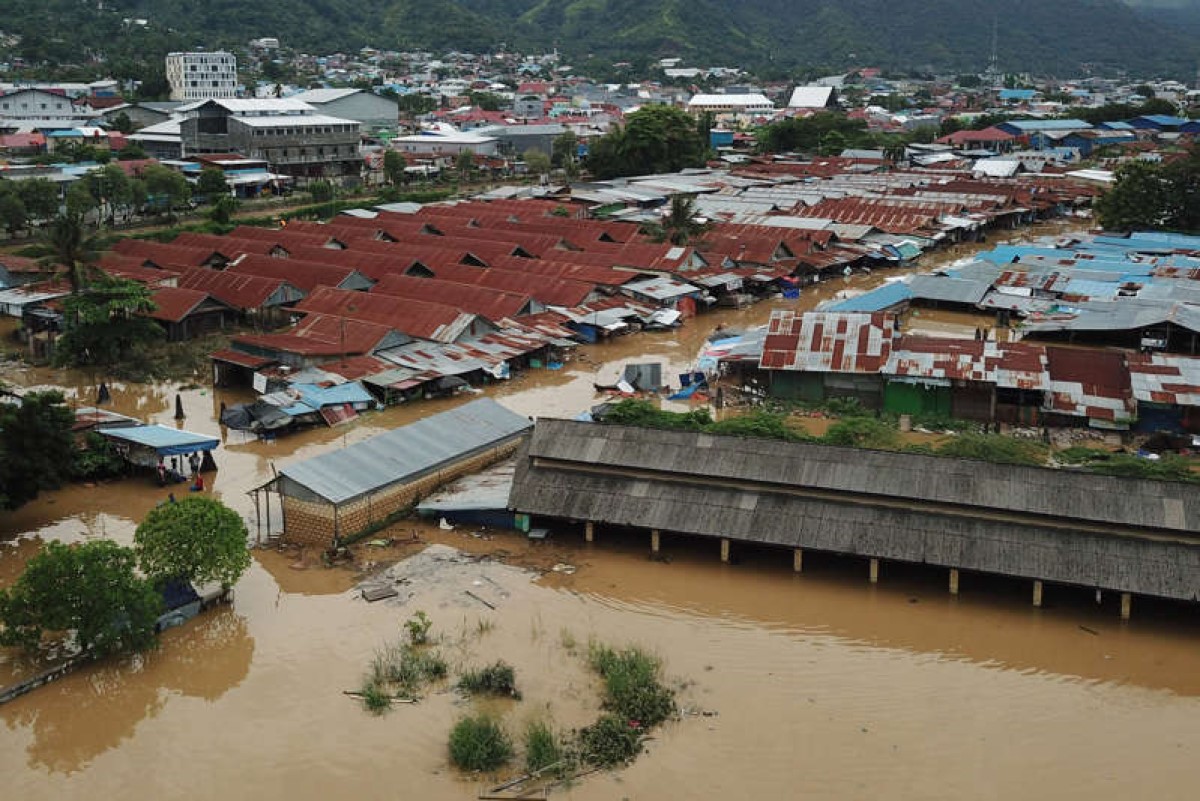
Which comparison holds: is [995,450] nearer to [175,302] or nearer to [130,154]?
[175,302]

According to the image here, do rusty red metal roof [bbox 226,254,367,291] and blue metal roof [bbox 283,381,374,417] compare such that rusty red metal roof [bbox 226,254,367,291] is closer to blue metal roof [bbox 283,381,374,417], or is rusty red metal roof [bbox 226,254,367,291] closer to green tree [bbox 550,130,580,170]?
blue metal roof [bbox 283,381,374,417]

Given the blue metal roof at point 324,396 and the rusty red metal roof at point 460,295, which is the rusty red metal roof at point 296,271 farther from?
the blue metal roof at point 324,396

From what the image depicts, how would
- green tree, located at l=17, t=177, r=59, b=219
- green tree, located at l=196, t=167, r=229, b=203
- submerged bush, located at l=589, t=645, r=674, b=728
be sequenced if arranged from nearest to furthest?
submerged bush, located at l=589, t=645, r=674, b=728 → green tree, located at l=17, t=177, r=59, b=219 → green tree, located at l=196, t=167, r=229, b=203

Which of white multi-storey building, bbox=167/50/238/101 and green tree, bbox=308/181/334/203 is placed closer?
green tree, bbox=308/181/334/203

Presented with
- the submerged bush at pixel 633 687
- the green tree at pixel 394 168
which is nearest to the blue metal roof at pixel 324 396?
the submerged bush at pixel 633 687

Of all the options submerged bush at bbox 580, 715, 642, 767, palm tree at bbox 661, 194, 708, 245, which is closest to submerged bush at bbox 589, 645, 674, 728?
submerged bush at bbox 580, 715, 642, 767

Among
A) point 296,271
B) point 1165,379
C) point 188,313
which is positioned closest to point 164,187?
point 296,271

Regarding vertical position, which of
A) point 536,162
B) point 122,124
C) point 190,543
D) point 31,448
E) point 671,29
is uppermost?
point 671,29
